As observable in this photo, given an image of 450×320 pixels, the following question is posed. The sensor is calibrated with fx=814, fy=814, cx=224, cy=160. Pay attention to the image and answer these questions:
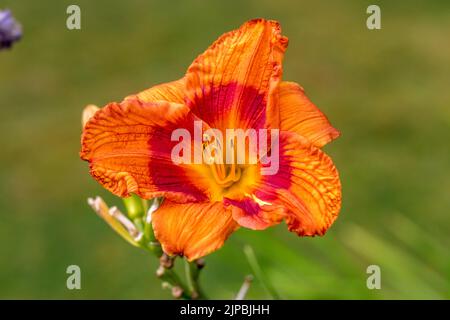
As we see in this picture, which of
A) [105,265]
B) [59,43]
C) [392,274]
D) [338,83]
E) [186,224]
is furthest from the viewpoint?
[59,43]

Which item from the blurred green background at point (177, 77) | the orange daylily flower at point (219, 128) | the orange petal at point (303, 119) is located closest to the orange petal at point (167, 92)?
the orange daylily flower at point (219, 128)

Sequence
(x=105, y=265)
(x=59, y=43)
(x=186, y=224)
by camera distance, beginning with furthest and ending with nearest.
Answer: (x=59, y=43) < (x=105, y=265) < (x=186, y=224)

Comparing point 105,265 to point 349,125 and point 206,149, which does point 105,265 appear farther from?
point 206,149

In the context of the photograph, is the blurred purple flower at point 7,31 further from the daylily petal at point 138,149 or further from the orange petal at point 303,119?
the orange petal at point 303,119

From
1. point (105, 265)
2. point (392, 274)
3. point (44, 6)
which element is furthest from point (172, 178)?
point (44, 6)

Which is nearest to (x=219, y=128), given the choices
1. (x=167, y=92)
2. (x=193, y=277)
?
→ (x=167, y=92)

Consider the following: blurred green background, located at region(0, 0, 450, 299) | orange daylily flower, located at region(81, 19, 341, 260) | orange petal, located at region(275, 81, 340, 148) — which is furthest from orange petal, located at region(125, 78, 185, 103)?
blurred green background, located at region(0, 0, 450, 299)

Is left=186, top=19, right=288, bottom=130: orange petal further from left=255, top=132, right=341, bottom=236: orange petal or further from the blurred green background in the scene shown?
the blurred green background
